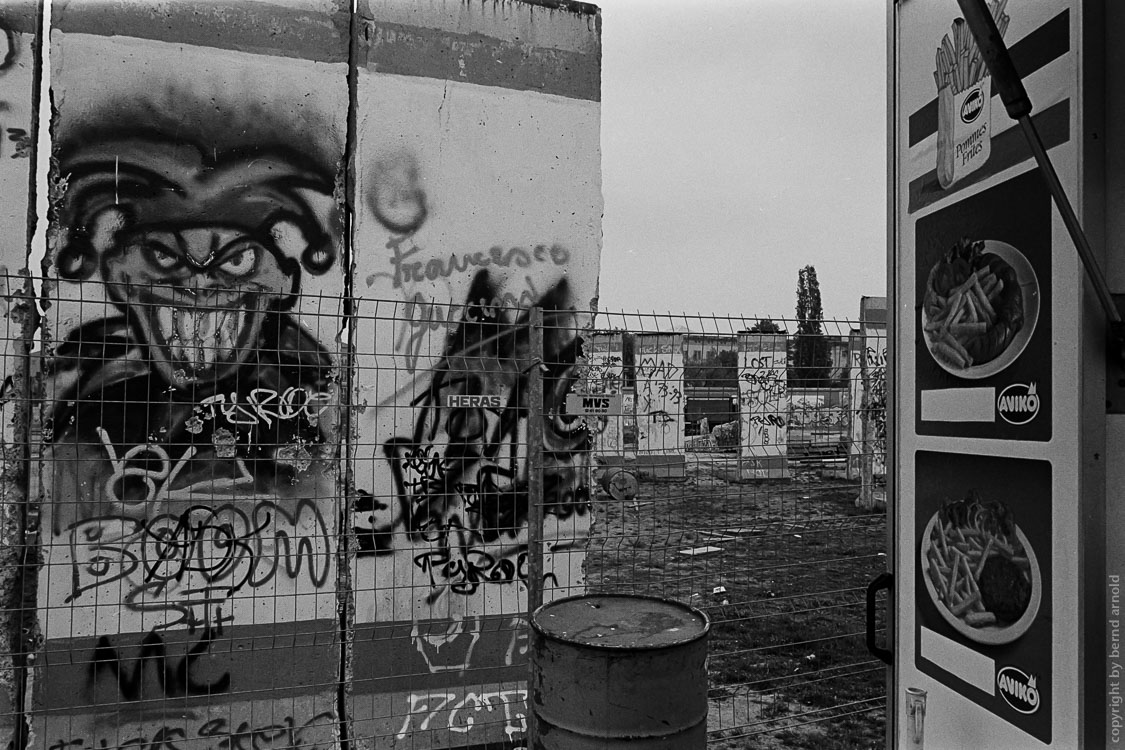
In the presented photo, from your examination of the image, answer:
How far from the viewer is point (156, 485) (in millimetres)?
4168

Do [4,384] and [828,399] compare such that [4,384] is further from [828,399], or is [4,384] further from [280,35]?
[828,399]

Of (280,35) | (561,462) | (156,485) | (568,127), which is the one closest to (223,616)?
(156,485)

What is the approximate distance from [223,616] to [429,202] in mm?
2765

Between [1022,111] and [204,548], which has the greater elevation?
[1022,111]

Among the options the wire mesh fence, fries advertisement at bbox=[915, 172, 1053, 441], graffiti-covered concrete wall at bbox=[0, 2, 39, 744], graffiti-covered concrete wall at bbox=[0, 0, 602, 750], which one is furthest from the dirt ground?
graffiti-covered concrete wall at bbox=[0, 2, 39, 744]

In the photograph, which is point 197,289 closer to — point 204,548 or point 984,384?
point 204,548

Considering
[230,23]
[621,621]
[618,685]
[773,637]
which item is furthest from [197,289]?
[773,637]

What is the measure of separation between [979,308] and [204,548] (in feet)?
13.3

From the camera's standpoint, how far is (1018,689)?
6.33 feet

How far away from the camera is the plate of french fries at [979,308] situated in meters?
1.94

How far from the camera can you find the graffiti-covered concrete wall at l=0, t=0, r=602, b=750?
4.08m

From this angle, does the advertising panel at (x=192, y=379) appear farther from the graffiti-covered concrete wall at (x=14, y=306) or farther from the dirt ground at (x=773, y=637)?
the dirt ground at (x=773, y=637)

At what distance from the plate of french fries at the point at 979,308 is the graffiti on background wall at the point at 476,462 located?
8.42 feet

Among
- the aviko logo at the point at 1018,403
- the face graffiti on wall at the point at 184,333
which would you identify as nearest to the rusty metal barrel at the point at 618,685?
the aviko logo at the point at 1018,403
